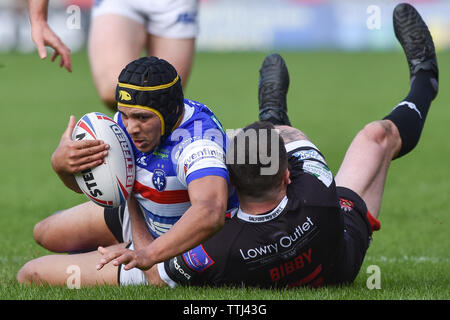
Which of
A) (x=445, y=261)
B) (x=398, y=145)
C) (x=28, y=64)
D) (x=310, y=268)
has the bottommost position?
(x=28, y=64)

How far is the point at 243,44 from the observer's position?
113 feet

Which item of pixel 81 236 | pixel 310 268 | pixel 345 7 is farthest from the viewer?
pixel 345 7

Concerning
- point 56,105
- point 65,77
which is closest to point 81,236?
point 56,105

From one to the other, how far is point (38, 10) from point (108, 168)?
1.91m

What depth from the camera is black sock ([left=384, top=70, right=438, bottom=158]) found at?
629cm

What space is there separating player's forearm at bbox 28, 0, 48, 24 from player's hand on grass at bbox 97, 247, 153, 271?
2.58 metres

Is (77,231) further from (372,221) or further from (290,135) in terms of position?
(372,221)

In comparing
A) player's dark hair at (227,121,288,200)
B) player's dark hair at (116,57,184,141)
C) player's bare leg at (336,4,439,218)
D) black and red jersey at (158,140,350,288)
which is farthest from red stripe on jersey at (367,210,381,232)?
player's dark hair at (116,57,184,141)

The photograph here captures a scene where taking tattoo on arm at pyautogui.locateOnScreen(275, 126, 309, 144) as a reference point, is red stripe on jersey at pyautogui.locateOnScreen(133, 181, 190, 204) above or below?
below

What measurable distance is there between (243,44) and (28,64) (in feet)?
31.3

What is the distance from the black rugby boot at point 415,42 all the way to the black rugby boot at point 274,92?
102cm

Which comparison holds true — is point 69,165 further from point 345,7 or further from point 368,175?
point 345,7

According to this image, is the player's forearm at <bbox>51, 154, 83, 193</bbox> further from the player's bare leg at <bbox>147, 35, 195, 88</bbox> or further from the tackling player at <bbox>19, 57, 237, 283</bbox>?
the player's bare leg at <bbox>147, 35, 195, 88</bbox>
